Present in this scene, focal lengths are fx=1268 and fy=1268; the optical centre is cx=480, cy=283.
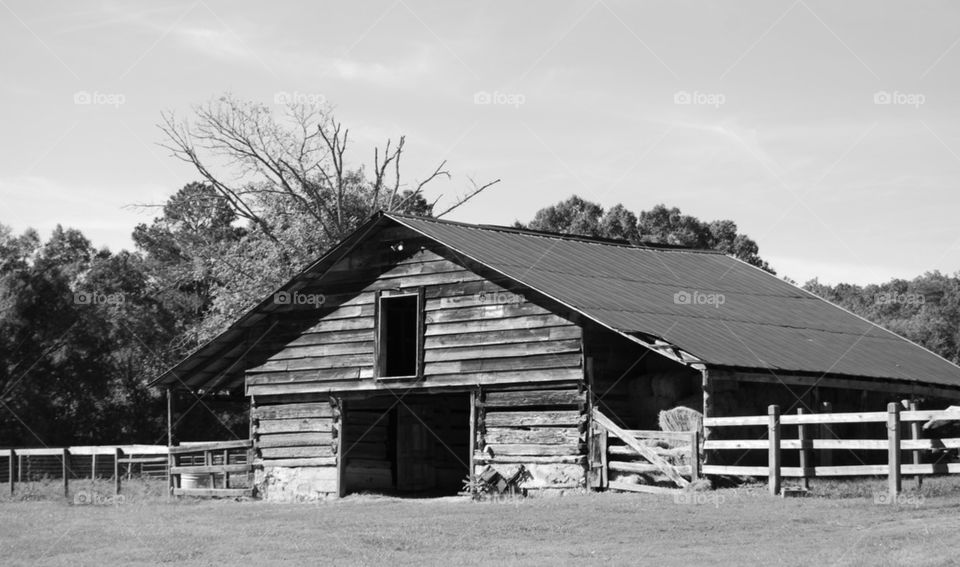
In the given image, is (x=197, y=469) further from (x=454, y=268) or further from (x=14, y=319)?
(x=14, y=319)

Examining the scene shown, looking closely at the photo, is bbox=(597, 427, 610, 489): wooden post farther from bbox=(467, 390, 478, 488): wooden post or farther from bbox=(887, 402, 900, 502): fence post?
bbox=(887, 402, 900, 502): fence post

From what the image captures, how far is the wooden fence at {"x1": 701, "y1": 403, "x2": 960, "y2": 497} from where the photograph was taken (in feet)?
62.3

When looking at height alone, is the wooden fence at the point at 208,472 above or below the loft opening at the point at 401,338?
below

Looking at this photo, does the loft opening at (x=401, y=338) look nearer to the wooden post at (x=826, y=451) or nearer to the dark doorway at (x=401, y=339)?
the dark doorway at (x=401, y=339)

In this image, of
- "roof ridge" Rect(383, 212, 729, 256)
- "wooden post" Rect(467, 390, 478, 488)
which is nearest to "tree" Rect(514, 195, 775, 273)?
"roof ridge" Rect(383, 212, 729, 256)

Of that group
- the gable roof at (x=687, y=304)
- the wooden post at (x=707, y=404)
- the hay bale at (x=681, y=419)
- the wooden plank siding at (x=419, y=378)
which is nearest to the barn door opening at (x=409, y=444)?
the wooden plank siding at (x=419, y=378)

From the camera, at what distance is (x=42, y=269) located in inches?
2111

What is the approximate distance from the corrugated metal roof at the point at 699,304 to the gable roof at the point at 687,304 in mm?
57

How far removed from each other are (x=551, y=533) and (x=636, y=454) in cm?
687

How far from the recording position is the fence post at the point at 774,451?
20775 mm

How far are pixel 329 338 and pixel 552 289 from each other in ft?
21.8

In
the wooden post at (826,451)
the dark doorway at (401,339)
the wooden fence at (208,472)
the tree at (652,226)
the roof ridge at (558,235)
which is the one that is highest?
the tree at (652,226)

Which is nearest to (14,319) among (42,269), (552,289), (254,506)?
(42,269)

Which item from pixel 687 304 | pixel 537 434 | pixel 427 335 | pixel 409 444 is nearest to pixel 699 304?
pixel 687 304
